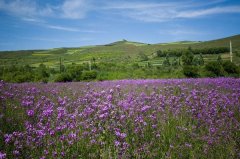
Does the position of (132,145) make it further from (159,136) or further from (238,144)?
(238,144)

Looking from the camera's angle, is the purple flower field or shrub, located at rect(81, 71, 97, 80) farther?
shrub, located at rect(81, 71, 97, 80)

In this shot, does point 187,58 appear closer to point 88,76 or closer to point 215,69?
point 215,69

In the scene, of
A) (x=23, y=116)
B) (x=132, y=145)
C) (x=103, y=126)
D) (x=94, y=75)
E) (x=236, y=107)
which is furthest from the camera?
(x=94, y=75)

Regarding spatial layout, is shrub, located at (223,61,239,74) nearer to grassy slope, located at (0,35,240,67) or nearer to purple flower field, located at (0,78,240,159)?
purple flower field, located at (0,78,240,159)

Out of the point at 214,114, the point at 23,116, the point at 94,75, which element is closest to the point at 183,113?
the point at 214,114

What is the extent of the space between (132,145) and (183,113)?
1.74 meters

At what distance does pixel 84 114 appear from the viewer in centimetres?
399

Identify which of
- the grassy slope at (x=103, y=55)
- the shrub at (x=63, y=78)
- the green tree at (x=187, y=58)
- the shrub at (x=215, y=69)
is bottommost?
the shrub at (x=63, y=78)

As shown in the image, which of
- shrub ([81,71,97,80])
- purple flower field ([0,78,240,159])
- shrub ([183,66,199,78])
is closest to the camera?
purple flower field ([0,78,240,159])

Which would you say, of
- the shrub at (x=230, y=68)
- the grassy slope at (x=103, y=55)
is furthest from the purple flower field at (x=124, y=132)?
the grassy slope at (x=103, y=55)

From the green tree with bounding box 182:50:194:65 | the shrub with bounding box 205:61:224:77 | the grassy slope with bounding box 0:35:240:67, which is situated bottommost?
the shrub with bounding box 205:61:224:77

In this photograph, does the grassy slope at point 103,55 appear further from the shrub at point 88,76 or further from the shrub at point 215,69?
the shrub at point 215,69

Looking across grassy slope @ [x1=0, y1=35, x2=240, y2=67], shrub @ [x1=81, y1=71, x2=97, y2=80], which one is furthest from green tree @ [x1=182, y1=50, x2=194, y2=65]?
grassy slope @ [x1=0, y1=35, x2=240, y2=67]

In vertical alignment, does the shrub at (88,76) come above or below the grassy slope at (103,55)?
below
